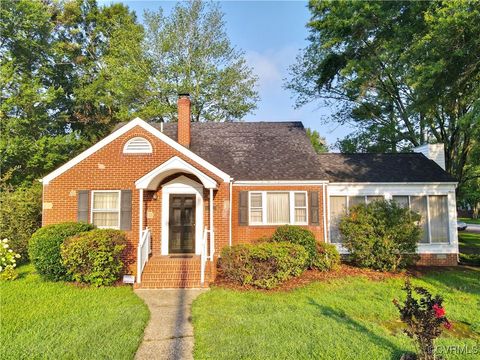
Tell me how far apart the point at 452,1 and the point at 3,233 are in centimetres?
1827

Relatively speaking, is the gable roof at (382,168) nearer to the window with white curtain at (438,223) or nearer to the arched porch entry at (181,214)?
the window with white curtain at (438,223)

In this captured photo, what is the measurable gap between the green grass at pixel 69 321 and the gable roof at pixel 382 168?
29.8 feet

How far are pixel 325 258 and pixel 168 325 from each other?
6493 mm

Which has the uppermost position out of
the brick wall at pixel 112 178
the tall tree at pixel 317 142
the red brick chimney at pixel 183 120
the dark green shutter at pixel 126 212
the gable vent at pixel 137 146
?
the tall tree at pixel 317 142

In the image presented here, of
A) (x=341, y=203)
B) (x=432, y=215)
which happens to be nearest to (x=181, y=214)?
(x=341, y=203)

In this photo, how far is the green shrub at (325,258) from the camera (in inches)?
442

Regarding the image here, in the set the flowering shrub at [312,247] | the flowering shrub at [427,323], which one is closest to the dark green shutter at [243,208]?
the flowering shrub at [312,247]

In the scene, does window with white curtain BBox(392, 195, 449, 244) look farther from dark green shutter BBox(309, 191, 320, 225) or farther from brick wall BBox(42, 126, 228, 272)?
brick wall BBox(42, 126, 228, 272)

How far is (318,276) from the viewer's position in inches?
417

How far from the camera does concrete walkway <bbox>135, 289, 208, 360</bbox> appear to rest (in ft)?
17.2

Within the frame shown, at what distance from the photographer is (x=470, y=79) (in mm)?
11539

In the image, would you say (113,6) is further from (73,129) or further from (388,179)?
(388,179)

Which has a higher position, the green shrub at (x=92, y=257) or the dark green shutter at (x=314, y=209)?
the dark green shutter at (x=314, y=209)

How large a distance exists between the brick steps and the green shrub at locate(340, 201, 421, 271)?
517 centimetres
